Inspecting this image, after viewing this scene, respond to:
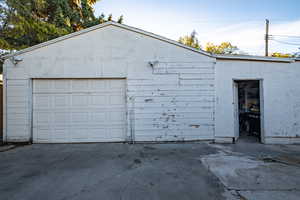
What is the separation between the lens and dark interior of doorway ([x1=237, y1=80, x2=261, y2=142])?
5.89 meters

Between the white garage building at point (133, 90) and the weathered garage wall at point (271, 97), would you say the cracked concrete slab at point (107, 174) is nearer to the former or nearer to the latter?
the white garage building at point (133, 90)

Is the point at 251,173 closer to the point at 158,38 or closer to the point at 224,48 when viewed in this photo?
the point at 158,38


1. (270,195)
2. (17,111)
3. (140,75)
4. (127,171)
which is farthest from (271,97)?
(17,111)

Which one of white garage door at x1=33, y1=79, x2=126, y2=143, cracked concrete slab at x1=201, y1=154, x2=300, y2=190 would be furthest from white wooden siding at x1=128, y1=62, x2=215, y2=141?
cracked concrete slab at x1=201, y1=154, x2=300, y2=190

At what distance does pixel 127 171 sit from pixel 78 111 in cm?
317

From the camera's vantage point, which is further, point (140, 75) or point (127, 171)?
point (140, 75)

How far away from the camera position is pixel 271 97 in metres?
4.94

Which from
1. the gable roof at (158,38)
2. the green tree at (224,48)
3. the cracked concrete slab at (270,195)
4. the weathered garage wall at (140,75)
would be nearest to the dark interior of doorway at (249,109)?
the gable roof at (158,38)

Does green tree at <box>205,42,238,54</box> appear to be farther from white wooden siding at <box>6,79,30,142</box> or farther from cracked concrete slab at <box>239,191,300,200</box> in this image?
white wooden siding at <box>6,79,30,142</box>

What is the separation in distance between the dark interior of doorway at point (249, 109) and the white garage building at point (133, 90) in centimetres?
99

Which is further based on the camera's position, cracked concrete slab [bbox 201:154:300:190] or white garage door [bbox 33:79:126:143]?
white garage door [bbox 33:79:126:143]

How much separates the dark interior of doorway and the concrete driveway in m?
1.41

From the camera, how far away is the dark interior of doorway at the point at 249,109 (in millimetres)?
5889

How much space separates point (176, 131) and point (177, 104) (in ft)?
3.19
